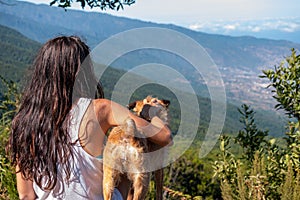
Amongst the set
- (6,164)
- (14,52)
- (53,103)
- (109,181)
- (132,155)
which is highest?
(14,52)

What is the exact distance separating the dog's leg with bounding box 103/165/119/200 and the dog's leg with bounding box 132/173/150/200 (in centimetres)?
12

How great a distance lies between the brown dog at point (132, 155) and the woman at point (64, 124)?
0.07 meters

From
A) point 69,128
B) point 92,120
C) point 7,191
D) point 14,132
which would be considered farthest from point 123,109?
point 7,191

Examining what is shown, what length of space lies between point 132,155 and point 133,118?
0.20 metres

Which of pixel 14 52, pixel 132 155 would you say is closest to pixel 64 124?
pixel 132 155

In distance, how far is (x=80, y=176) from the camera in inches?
82.8

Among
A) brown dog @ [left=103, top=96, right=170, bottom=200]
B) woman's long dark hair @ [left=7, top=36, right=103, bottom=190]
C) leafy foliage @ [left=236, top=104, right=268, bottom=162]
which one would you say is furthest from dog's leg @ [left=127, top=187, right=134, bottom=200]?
leafy foliage @ [left=236, top=104, right=268, bottom=162]

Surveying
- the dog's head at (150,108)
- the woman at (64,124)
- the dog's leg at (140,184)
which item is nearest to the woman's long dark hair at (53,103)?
the woman at (64,124)

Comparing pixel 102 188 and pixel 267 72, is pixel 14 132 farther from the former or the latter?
pixel 267 72

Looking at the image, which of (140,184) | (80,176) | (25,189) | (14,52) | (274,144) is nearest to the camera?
(140,184)

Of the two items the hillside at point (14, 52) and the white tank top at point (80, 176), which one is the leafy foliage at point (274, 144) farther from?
the hillside at point (14, 52)

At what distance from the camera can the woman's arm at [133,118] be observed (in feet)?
6.21

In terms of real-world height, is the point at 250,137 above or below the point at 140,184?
above

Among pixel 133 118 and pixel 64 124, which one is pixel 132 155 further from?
pixel 64 124
